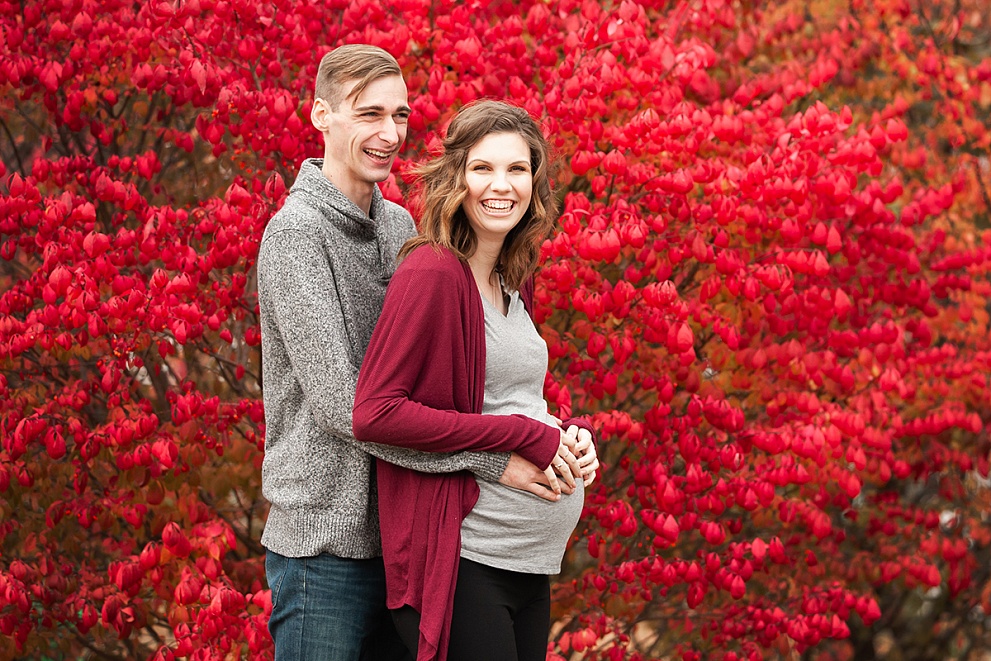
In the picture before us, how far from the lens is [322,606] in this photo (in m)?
2.44

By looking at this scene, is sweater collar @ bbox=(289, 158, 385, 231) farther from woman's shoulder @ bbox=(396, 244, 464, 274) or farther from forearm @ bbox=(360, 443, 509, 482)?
forearm @ bbox=(360, 443, 509, 482)

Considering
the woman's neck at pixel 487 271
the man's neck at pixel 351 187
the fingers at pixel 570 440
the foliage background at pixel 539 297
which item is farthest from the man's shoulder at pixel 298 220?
the foliage background at pixel 539 297

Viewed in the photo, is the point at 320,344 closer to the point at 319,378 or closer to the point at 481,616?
the point at 319,378

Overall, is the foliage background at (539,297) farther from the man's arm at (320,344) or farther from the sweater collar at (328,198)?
the man's arm at (320,344)

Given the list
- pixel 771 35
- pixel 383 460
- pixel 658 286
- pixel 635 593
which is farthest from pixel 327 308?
pixel 771 35

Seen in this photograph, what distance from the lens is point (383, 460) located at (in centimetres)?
238

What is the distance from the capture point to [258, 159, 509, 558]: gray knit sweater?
7.70 feet

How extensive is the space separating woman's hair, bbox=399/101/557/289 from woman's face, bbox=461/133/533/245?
2 cm

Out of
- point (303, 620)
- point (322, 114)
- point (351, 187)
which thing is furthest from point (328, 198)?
point (303, 620)

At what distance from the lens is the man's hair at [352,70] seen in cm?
254

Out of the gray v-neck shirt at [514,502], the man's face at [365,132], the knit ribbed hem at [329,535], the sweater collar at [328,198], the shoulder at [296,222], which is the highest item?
the man's face at [365,132]

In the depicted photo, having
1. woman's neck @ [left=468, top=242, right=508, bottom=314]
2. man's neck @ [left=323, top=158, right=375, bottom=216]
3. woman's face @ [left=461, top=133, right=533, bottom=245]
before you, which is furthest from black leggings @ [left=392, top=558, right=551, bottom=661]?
man's neck @ [left=323, top=158, right=375, bottom=216]

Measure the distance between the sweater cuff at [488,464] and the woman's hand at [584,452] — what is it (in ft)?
0.72

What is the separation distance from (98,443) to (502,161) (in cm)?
239
